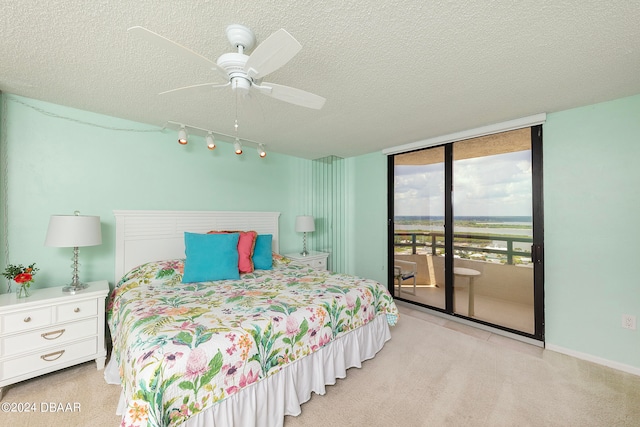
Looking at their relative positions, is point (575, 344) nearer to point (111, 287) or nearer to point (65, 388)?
point (65, 388)

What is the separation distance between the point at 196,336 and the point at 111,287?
6.36ft

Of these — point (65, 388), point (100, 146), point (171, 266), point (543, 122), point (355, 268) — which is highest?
point (543, 122)

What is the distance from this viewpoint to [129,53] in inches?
61.3

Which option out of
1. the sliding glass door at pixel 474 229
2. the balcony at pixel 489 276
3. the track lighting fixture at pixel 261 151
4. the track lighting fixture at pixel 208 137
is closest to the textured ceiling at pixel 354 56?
the track lighting fixture at pixel 208 137

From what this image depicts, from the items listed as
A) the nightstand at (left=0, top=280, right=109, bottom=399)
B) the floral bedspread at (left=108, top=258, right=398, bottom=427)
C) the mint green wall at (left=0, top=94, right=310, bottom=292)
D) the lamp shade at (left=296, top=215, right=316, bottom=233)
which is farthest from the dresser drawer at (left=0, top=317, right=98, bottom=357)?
the lamp shade at (left=296, top=215, right=316, bottom=233)

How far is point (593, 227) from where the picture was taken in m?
2.26

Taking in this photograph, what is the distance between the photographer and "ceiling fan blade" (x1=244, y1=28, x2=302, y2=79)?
1.06 metres

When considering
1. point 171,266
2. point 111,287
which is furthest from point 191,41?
point 111,287

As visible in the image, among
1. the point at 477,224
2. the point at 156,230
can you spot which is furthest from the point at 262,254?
the point at 477,224

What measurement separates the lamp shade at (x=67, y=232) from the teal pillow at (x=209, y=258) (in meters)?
0.76

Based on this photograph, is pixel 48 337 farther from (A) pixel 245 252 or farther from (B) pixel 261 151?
(B) pixel 261 151

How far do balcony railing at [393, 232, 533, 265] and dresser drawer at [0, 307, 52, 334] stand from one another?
3.69 m

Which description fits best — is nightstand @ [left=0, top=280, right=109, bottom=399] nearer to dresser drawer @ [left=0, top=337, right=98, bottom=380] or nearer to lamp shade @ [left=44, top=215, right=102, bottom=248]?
dresser drawer @ [left=0, top=337, right=98, bottom=380]

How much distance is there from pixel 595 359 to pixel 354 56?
10.7ft
